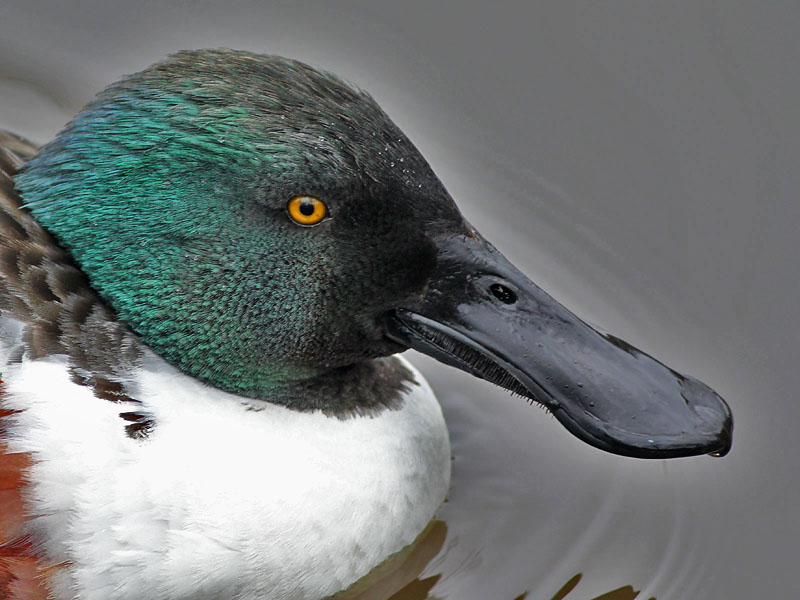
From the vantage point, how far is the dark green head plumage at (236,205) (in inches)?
159

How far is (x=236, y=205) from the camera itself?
4.05 meters

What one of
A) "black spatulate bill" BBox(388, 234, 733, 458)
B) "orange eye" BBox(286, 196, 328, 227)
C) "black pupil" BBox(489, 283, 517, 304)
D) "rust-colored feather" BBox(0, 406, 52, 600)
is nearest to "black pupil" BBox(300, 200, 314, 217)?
"orange eye" BBox(286, 196, 328, 227)

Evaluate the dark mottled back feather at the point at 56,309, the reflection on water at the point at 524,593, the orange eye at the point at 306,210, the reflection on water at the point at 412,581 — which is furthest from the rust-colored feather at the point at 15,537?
the reflection on water at the point at 524,593

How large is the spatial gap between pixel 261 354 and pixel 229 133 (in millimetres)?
737

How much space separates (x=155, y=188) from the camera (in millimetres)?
4051

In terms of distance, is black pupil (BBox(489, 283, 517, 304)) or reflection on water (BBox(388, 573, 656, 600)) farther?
reflection on water (BBox(388, 573, 656, 600))

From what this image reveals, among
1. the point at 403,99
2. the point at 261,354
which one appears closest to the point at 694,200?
the point at 403,99

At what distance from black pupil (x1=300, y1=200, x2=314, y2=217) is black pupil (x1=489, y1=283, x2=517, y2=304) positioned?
2.02 feet

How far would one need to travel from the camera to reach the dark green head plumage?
13.2 ft

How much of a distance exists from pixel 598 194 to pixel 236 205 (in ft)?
8.80

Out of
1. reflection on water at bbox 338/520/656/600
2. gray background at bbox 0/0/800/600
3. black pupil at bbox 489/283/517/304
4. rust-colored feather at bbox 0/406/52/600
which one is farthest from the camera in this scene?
gray background at bbox 0/0/800/600

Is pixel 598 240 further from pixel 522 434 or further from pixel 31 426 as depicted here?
pixel 31 426

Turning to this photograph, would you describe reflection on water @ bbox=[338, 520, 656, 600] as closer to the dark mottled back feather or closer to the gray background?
the gray background

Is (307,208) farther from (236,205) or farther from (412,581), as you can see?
(412,581)
